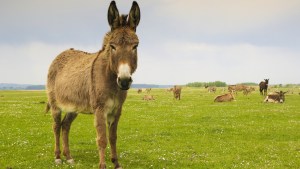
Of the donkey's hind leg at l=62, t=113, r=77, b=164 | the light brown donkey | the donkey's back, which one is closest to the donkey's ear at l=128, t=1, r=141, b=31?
the light brown donkey

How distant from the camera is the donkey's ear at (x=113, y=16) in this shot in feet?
30.2

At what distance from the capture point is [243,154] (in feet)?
49.7

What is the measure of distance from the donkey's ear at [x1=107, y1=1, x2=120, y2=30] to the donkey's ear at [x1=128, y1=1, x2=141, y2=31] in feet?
1.27

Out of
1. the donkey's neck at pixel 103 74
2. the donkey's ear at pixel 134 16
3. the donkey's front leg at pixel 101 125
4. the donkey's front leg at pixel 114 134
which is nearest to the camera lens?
the donkey's ear at pixel 134 16

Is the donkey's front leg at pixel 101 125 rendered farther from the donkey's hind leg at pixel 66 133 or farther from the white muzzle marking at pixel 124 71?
the donkey's hind leg at pixel 66 133

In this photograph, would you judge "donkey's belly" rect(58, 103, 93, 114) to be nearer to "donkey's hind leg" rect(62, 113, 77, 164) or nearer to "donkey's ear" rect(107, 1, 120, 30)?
"donkey's hind leg" rect(62, 113, 77, 164)

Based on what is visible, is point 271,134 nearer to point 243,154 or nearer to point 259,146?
point 259,146

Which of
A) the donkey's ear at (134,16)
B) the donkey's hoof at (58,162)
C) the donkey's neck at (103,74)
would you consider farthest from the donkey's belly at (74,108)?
the donkey's ear at (134,16)

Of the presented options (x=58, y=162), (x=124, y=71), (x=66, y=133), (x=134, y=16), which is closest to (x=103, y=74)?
(x=124, y=71)

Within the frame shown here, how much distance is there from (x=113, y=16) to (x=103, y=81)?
2.05m

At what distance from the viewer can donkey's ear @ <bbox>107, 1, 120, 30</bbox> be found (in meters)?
9.21

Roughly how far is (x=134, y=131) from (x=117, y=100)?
39.2ft

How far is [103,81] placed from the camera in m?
9.85

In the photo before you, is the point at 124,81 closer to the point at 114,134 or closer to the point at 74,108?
the point at 114,134
